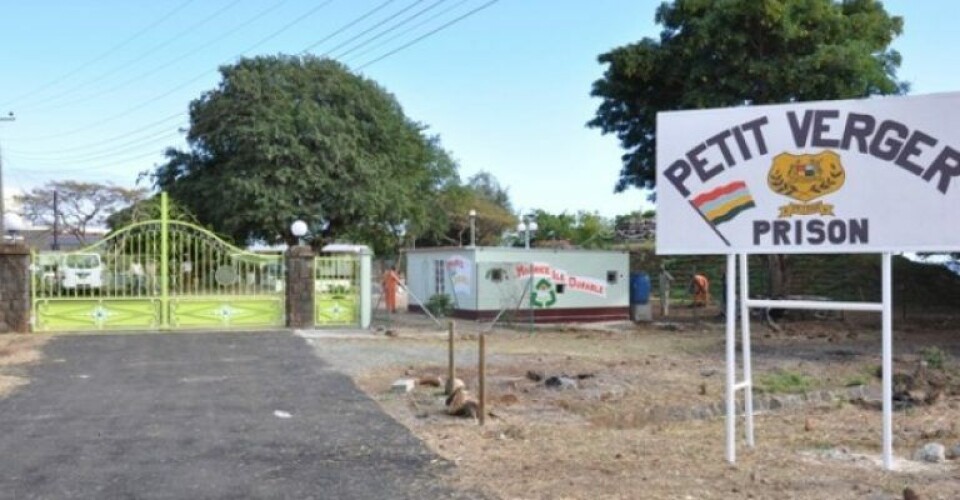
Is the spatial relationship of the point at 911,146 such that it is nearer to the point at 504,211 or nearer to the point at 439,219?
the point at 439,219

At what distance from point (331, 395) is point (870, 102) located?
22.8 feet

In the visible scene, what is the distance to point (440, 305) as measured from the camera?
25891mm

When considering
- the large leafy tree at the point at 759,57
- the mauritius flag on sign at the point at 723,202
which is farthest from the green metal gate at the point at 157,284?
the mauritius flag on sign at the point at 723,202

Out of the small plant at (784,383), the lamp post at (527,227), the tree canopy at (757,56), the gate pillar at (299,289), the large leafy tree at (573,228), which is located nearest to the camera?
the small plant at (784,383)

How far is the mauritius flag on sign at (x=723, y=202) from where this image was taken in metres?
7.60

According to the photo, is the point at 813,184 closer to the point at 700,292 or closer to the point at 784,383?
the point at 784,383

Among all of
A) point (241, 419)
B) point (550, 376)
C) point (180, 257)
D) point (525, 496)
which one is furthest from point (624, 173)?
point (525, 496)

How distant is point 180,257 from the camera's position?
66.0 ft

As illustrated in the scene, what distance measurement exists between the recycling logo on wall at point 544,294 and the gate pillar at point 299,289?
7010 mm

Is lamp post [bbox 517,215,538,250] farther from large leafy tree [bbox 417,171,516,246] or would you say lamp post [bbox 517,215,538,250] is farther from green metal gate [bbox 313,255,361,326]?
large leafy tree [bbox 417,171,516,246]

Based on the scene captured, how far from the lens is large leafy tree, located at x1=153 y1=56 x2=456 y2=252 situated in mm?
37219

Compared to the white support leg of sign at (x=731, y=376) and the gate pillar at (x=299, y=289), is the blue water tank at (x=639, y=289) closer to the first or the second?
the gate pillar at (x=299, y=289)

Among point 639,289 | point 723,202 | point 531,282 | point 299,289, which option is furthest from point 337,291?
point 723,202

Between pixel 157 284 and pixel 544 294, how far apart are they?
1047 cm
